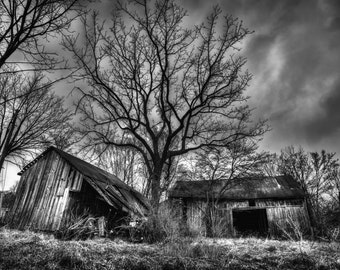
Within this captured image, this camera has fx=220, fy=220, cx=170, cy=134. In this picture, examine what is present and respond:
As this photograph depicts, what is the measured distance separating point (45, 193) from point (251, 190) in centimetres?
1756

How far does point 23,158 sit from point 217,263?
678 inches

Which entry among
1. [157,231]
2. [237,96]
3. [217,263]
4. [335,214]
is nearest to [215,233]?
[157,231]

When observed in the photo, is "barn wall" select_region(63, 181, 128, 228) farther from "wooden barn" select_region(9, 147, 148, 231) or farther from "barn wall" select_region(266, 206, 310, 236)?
"barn wall" select_region(266, 206, 310, 236)

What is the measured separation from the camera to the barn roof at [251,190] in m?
20.1

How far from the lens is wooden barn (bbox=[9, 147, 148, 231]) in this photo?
11047 mm

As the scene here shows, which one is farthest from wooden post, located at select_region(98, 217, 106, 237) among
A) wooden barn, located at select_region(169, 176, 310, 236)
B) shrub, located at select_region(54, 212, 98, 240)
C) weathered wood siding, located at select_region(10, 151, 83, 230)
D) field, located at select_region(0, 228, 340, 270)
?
wooden barn, located at select_region(169, 176, 310, 236)

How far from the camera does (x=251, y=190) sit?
21.3 metres

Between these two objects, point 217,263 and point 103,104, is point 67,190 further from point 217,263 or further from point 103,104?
point 217,263

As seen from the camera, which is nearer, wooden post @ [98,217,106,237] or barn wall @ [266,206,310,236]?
wooden post @ [98,217,106,237]

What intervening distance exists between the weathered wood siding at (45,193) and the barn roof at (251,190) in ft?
39.6

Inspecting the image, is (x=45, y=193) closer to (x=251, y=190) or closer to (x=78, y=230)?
(x=78, y=230)

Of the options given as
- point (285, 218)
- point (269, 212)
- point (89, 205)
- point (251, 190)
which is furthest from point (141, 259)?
point (251, 190)

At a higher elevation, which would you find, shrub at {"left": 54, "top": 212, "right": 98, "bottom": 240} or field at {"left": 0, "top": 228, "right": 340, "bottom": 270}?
shrub at {"left": 54, "top": 212, "right": 98, "bottom": 240}

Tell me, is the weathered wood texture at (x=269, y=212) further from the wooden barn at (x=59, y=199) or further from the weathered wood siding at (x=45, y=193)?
the weathered wood siding at (x=45, y=193)
